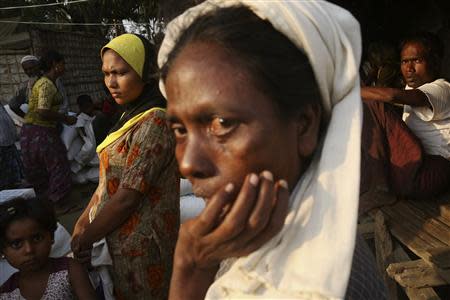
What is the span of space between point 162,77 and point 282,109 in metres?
0.35

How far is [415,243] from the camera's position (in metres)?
2.53

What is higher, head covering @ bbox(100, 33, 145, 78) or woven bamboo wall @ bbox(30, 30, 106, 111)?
head covering @ bbox(100, 33, 145, 78)

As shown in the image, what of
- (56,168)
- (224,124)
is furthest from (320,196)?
(56,168)

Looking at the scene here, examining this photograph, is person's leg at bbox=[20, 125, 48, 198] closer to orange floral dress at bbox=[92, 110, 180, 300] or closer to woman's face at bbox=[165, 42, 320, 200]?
orange floral dress at bbox=[92, 110, 180, 300]

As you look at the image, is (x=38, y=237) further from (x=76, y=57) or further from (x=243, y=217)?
(x=76, y=57)

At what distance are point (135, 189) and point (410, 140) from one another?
1959 mm

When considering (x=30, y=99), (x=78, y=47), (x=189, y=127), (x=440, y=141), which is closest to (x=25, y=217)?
(x=189, y=127)

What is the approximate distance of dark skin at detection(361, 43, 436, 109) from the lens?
9.26 feet

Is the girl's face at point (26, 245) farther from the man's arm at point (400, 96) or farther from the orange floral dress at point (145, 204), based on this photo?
the man's arm at point (400, 96)

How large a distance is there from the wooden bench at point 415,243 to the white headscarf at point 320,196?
71.2 inches

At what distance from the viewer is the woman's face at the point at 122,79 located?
2.15 metres

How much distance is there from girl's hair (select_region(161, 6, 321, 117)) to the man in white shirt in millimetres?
2175

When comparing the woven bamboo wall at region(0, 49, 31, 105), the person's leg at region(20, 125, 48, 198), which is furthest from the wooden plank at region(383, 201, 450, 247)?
the woven bamboo wall at region(0, 49, 31, 105)

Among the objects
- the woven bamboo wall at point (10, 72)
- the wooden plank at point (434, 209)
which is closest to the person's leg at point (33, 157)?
the wooden plank at point (434, 209)
